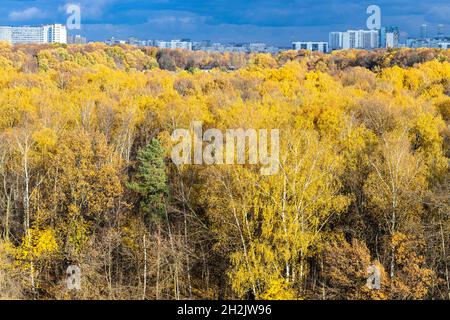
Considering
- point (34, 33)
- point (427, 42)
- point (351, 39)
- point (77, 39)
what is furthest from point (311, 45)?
point (34, 33)

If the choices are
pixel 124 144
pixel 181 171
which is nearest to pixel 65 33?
pixel 124 144

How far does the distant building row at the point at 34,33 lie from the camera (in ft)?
476

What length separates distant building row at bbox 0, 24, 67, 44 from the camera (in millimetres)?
145000

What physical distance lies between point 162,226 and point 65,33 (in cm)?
14275

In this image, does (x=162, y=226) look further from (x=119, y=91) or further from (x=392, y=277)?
(x=119, y=91)

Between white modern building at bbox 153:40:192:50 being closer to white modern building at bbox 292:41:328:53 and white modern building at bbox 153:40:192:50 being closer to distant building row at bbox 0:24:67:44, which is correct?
distant building row at bbox 0:24:67:44

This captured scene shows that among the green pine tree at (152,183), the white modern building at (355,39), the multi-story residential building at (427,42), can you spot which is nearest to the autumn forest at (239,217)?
the green pine tree at (152,183)

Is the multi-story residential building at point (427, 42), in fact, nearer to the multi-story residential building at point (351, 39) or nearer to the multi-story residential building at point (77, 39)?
the multi-story residential building at point (351, 39)

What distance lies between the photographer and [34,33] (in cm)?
14550

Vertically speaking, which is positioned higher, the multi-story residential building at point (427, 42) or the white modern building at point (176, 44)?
the white modern building at point (176, 44)

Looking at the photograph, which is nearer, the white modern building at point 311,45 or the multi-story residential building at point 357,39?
the multi-story residential building at point 357,39

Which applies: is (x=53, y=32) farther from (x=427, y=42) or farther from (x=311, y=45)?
(x=427, y=42)

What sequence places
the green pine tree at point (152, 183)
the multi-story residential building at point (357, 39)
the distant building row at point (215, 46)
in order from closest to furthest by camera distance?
the green pine tree at point (152, 183) < the multi-story residential building at point (357, 39) < the distant building row at point (215, 46)

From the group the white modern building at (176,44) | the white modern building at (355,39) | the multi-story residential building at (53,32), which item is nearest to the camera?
the white modern building at (355,39)
